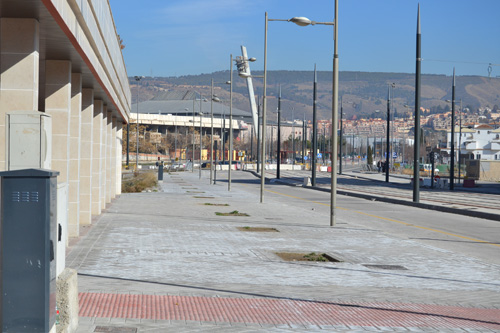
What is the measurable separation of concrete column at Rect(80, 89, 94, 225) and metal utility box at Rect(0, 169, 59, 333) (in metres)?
15.0

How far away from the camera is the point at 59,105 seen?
1655 cm

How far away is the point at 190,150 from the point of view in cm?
16575

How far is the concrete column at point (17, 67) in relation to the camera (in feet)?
36.4

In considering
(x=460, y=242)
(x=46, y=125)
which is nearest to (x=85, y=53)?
(x=46, y=125)

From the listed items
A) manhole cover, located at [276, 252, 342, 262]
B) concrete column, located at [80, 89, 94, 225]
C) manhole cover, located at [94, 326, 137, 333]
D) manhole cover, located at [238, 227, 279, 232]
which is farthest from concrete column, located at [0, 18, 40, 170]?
manhole cover, located at [238, 227, 279, 232]

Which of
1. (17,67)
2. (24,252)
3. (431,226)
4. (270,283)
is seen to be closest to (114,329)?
(24,252)

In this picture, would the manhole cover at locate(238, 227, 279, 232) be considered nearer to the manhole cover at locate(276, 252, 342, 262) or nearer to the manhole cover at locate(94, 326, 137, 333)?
the manhole cover at locate(276, 252, 342, 262)

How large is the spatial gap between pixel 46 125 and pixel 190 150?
159m

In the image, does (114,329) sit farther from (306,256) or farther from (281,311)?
(306,256)

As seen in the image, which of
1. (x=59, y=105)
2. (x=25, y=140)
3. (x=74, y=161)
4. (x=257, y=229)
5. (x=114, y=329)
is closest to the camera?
(x=25, y=140)

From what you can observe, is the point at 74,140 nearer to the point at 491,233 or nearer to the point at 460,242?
the point at 460,242

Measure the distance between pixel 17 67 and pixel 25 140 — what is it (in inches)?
162

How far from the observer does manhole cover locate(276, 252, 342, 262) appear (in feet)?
50.7

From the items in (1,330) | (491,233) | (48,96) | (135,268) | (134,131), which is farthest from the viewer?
(134,131)
